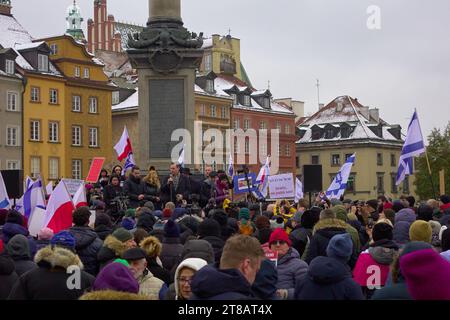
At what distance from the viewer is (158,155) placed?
25.8m

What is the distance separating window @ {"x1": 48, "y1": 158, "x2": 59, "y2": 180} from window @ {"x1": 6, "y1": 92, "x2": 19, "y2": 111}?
505 cm

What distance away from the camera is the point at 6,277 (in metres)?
8.79

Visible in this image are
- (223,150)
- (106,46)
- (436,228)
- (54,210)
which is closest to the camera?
(436,228)

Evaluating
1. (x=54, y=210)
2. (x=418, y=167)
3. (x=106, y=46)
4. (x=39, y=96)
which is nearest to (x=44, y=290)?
(x=54, y=210)

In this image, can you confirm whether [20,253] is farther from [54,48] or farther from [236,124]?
[236,124]

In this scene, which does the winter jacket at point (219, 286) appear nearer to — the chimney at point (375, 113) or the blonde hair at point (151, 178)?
the blonde hair at point (151, 178)

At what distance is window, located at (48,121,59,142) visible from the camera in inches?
2714

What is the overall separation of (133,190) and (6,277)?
10940 millimetres

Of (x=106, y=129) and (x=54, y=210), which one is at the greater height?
(x=106, y=129)

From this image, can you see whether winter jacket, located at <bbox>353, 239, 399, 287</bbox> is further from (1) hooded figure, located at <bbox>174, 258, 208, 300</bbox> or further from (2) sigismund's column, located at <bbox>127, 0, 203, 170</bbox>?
(2) sigismund's column, located at <bbox>127, 0, 203, 170</bbox>

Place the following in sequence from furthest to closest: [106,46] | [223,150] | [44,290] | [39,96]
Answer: [106,46], [223,150], [39,96], [44,290]

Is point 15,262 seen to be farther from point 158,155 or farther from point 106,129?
point 106,129

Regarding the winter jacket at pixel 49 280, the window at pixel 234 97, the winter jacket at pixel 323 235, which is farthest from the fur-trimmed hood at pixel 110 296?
the window at pixel 234 97

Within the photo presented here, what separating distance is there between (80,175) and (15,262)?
62955mm
